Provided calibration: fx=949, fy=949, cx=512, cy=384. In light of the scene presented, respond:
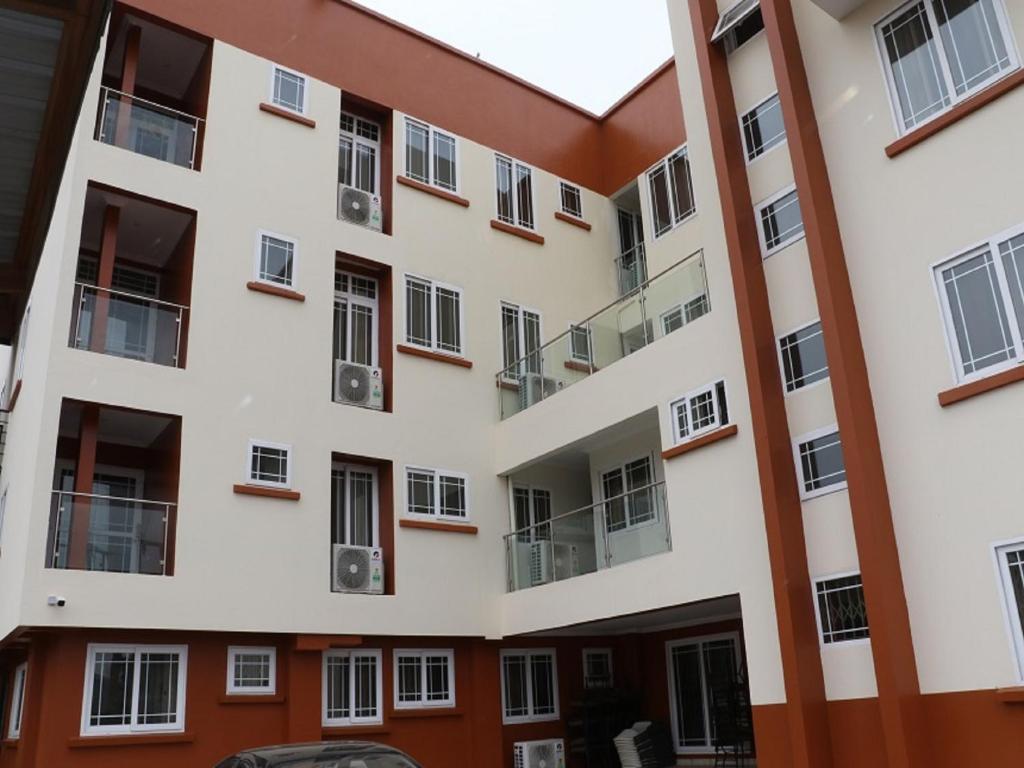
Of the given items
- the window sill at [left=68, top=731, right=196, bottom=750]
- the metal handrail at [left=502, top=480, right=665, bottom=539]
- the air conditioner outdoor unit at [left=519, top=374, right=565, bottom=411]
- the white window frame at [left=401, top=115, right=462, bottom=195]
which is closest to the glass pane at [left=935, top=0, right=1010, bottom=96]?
the metal handrail at [left=502, top=480, right=665, bottom=539]

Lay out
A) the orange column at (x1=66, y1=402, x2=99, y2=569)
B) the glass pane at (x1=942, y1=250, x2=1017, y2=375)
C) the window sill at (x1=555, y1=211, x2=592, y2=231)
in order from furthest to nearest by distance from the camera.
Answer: the window sill at (x1=555, y1=211, x2=592, y2=231)
the orange column at (x1=66, y1=402, x2=99, y2=569)
the glass pane at (x1=942, y1=250, x2=1017, y2=375)

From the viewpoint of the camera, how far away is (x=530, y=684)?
15719 mm

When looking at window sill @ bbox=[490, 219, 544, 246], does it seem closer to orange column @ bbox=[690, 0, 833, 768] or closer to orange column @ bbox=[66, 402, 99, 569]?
orange column @ bbox=[690, 0, 833, 768]

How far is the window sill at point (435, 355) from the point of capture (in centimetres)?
1563

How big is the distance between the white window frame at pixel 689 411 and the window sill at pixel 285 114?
770cm

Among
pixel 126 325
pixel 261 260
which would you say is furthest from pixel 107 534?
pixel 261 260

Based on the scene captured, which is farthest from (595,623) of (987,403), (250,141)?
(250,141)

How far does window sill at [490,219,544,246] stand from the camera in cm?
1756

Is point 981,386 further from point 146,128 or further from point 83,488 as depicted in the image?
point 146,128

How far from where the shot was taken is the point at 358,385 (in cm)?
1512

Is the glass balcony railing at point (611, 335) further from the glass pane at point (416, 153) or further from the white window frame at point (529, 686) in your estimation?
the white window frame at point (529, 686)

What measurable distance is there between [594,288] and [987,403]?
34.6 feet

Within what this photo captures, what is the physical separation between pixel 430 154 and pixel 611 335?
17.1ft

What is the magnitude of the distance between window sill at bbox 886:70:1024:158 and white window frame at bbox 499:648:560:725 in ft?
31.9
